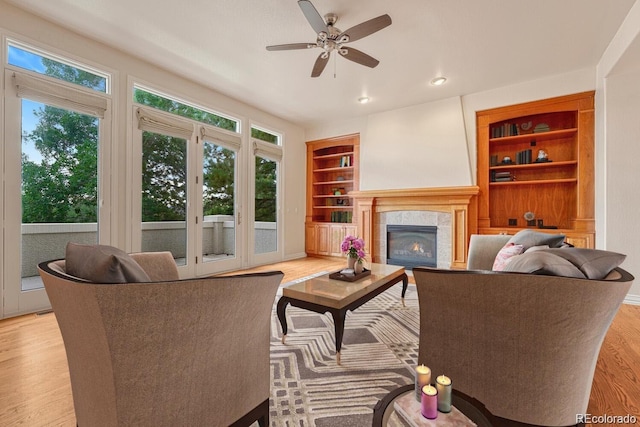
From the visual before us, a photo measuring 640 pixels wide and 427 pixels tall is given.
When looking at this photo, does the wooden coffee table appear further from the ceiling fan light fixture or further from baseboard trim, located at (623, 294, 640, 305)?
the ceiling fan light fixture

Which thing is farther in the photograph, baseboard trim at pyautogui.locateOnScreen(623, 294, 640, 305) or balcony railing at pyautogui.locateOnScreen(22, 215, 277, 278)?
baseboard trim at pyautogui.locateOnScreen(623, 294, 640, 305)

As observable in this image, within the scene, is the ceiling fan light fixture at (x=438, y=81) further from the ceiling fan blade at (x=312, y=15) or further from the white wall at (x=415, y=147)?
the ceiling fan blade at (x=312, y=15)

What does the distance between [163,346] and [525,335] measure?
1311 mm

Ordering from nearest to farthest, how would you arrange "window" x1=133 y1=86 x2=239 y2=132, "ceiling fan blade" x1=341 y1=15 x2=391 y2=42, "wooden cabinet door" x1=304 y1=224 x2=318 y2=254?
"ceiling fan blade" x1=341 y1=15 x2=391 y2=42, "window" x1=133 y1=86 x2=239 y2=132, "wooden cabinet door" x1=304 y1=224 x2=318 y2=254

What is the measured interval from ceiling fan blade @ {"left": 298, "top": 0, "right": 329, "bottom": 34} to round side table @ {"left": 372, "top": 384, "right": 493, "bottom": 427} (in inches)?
98.1

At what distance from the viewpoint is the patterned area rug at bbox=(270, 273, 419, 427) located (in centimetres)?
141

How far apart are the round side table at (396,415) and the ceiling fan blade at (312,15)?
2493 mm

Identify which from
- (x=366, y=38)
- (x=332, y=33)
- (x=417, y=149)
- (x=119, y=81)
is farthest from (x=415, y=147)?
(x=119, y=81)

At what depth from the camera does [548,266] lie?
109 centimetres

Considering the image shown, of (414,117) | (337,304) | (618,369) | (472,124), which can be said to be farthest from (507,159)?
(337,304)

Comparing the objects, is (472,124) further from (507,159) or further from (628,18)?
(628,18)

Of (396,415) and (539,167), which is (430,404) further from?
(539,167)

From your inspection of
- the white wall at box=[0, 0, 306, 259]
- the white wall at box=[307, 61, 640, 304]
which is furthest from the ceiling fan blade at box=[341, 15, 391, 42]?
the white wall at box=[0, 0, 306, 259]

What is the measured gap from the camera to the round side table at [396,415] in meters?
0.76
